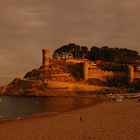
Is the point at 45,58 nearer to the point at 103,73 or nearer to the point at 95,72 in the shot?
the point at 95,72

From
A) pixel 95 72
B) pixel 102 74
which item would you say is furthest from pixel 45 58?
pixel 102 74

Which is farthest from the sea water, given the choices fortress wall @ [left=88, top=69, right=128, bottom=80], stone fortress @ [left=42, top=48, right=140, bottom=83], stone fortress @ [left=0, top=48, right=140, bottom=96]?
fortress wall @ [left=88, top=69, right=128, bottom=80]

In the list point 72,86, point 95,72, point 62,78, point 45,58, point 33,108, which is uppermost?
point 45,58

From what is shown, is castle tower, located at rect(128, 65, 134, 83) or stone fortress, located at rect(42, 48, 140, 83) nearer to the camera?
stone fortress, located at rect(42, 48, 140, 83)

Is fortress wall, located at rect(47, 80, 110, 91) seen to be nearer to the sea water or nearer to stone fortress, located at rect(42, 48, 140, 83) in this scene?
stone fortress, located at rect(42, 48, 140, 83)

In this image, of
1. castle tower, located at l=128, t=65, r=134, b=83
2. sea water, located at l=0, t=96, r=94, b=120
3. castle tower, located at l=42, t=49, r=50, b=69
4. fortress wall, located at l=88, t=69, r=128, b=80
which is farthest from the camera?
fortress wall, located at l=88, t=69, r=128, b=80

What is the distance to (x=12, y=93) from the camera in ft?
284

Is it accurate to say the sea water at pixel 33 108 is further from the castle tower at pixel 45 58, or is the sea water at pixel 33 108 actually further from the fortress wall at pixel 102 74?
the fortress wall at pixel 102 74

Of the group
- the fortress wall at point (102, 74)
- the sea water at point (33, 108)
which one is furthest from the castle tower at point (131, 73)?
the sea water at point (33, 108)

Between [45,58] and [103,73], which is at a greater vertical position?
[45,58]

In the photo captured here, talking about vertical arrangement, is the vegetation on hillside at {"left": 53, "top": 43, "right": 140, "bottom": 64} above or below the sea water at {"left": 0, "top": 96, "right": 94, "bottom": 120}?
above

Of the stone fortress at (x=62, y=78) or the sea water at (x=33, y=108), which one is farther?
the stone fortress at (x=62, y=78)

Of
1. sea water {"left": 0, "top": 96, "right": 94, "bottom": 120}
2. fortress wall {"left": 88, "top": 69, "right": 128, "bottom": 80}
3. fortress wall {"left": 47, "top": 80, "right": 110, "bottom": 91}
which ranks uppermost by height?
fortress wall {"left": 88, "top": 69, "right": 128, "bottom": 80}

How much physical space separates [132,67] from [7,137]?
82518 mm
